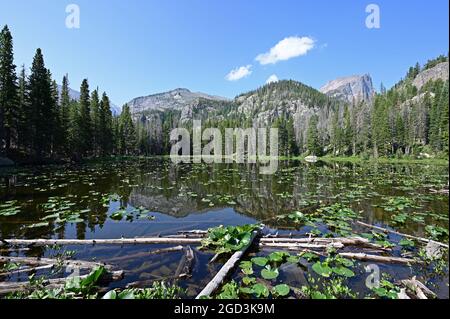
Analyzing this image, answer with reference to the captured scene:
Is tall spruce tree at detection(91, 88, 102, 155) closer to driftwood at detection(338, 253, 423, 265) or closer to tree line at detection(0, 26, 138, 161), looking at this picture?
tree line at detection(0, 26, 138, 161)

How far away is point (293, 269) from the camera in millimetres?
7250

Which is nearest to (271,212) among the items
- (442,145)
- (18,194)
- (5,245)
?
(5,245)

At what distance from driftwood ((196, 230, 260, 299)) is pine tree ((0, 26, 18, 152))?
144ft

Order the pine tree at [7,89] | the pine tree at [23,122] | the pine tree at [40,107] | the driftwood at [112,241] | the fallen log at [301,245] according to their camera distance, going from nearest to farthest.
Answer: the fallen log at [301,245] < the driftwood at [112,241] < the pine tree at [7,89] < the pine tree at [23,122] < the pine tree at [40,107]

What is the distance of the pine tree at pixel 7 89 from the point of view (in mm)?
37125

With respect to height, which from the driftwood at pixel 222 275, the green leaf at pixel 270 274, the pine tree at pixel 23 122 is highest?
the pine tree at pixel 23 122

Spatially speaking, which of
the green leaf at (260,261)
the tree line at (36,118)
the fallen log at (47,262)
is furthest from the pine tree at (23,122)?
the green leaf at (260,261)

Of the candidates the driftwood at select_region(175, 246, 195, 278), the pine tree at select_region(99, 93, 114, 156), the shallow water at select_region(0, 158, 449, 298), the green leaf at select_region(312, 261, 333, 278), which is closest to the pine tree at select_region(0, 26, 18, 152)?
the shallow water at select_region(0, 158, 449, 298)

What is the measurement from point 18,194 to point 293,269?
63.1 ft

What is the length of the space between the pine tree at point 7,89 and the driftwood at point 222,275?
4389 cm

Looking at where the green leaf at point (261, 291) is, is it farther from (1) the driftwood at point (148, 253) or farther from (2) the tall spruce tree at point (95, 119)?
(2) the tall spruce tree at point (95, 119)

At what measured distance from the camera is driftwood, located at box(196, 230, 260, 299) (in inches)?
216

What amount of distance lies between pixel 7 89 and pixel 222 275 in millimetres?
47726
